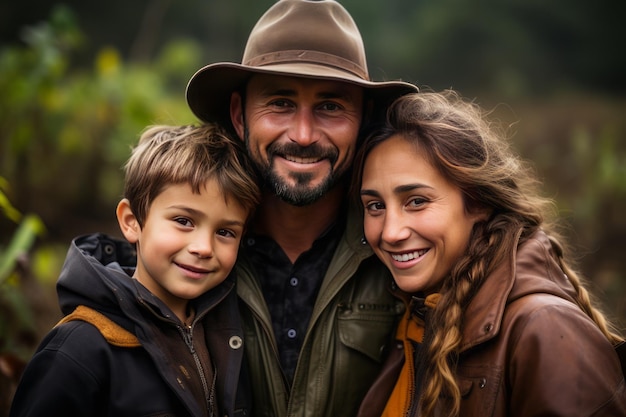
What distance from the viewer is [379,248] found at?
110 inches

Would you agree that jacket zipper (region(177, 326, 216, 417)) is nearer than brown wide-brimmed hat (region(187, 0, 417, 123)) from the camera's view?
Yes

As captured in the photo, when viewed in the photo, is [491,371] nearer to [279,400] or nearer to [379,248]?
[379,248]

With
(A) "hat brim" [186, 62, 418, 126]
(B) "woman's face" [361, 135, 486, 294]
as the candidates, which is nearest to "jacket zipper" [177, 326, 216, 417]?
(B) "woman's face" [361, 135, 486, 294]

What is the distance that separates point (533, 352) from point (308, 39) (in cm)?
182

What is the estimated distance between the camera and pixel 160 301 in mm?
2549

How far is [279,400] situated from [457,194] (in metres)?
1.29

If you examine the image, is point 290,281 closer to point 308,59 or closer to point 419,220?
point 419,220

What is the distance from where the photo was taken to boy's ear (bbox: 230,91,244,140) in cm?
322

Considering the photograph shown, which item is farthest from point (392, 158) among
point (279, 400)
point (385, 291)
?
point (279, 400)

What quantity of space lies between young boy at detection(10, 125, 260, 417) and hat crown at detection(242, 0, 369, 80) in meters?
0.51

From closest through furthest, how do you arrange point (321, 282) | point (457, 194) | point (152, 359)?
point (152, 359) < point (457, 194) < point (321, 282)

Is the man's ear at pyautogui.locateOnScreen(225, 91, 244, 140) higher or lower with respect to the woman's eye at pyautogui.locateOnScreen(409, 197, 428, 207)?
higher

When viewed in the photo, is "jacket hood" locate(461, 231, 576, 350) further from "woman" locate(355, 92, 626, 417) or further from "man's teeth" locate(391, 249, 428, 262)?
"man's teeth" locate(391, 249, 428, 262)

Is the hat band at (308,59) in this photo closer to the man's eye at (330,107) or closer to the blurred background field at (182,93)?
the man's eye at (330,107)
